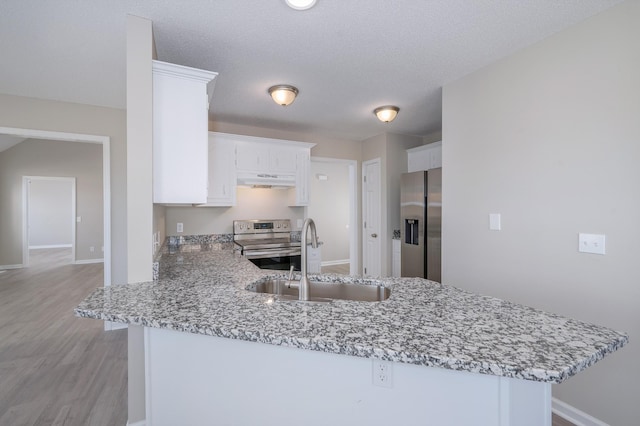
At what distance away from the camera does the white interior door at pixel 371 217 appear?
471 centimetres

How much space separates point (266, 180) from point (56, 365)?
2725 millimetres

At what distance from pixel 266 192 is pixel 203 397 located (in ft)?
11.1

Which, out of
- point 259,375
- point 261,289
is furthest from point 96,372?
point 259,375

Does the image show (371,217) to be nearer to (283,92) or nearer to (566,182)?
(283,92)

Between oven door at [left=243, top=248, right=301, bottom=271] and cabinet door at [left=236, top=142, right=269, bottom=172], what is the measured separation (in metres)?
1.07

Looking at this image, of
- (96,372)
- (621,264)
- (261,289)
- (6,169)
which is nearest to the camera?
(621,264)

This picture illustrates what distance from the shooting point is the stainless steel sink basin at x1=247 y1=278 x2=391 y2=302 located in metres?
1.78

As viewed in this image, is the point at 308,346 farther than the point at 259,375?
No

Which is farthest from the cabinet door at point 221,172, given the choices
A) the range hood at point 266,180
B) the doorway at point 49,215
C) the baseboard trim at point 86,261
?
the doorway at point 49,215

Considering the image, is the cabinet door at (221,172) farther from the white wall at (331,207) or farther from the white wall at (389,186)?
the white wall at (331,207)

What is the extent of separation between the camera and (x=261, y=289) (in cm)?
190

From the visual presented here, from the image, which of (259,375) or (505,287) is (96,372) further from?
(505,287)

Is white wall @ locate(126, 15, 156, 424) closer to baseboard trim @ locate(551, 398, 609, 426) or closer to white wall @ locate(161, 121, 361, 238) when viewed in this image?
white wall @ locate(161, 121, 361, 238)

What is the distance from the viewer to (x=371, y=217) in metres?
4.87
